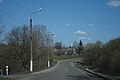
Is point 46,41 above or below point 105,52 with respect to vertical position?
above

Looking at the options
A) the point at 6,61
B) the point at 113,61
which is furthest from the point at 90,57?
the point at 113,61

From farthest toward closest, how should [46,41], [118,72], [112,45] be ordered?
[46,41], [112,45], [118,72]

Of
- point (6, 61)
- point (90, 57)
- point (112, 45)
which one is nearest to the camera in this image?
point (112, 45)

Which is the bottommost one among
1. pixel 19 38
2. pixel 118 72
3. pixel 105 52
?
pixel 118 72

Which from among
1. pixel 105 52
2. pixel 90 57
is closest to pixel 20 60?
pixel 90 57

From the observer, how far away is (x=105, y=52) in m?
40.3

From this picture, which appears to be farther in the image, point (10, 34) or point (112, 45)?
point (10, 34)

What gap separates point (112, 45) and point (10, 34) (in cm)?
2937

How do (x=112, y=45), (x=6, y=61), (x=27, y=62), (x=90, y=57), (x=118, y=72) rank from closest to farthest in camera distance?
(x=118, y=72)
(x=112, y=45)
(x=6, y=61)
(x=27, y=62)
(x=90, y=57)

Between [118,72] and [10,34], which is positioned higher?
[10,34]

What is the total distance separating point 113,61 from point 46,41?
49.8m

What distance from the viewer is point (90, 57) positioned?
6944cm

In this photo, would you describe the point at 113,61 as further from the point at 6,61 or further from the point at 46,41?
the point at 46,41

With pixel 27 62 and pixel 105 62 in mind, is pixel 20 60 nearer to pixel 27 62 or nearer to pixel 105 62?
pixel 27 62
